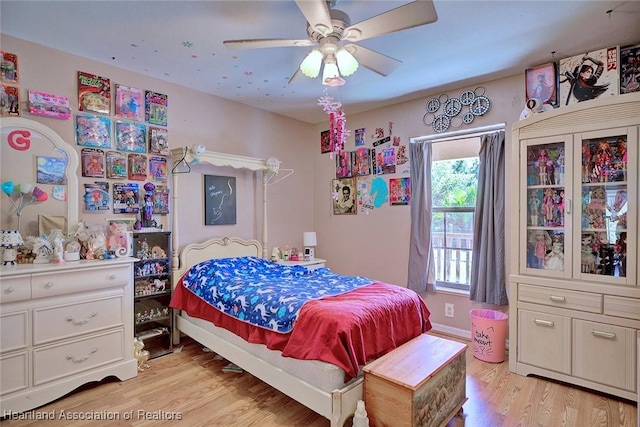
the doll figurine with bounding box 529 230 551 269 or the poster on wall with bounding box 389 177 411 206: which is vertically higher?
the poster on wall with bounding box 389 177 411 206

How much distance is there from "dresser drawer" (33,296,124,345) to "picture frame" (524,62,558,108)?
3764 millimetres

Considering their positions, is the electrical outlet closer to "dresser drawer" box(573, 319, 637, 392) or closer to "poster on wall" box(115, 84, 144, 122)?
"dresser drawer" box(573, 319, 637, 392)

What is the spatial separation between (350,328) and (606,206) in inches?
82.9

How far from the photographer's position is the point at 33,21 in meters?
2.18

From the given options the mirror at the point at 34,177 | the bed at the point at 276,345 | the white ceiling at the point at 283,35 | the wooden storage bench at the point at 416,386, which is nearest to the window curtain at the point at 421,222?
the white ceiling at the point at 283,35

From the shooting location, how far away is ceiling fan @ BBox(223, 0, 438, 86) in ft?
5.04

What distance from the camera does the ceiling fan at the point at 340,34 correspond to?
1535mm

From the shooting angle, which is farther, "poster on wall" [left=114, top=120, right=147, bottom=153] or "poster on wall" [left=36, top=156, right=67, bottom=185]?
"poster on wall" [left=114, top=120, right=147, bottom=153]

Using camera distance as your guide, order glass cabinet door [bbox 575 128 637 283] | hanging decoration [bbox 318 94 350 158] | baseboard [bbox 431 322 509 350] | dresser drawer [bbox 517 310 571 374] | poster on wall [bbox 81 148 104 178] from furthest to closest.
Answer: baseboard [bbox 431 322 509 350] → poster on wall [bbox 81 148 104 178] → hanging decoration [bbox 318 94 350 158] → dresser drawer [bbox 517 310 571 374] → glass cabinet door [bbox 575 128 637 283]

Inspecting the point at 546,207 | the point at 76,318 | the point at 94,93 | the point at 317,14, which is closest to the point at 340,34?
the point at 317,14

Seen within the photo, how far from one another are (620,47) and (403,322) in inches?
102

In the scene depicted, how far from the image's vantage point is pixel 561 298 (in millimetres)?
2436

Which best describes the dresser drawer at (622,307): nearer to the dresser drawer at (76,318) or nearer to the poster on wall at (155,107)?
the dresser drawer at (76,318)

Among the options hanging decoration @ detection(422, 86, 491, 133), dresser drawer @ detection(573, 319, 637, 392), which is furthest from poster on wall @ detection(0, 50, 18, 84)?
dresser drawer @ detection(573, 319, 637, 392)
